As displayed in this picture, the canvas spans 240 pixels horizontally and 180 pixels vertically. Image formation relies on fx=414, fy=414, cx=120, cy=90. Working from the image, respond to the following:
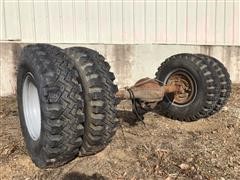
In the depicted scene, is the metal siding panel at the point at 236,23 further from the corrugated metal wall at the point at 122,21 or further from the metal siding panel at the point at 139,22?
the metal siding panel at the point at 139,22

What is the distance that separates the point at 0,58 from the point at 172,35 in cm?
377

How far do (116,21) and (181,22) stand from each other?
4.98ft

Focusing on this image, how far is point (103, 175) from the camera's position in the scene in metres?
4.23

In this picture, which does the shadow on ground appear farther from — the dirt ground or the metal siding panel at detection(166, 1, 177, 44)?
the metal siding panel at detection(166, 1, 177, 44)

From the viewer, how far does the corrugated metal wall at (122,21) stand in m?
8.47

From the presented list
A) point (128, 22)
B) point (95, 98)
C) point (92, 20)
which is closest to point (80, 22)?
point (92, 20)

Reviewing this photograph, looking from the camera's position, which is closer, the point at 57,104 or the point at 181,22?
the point at 57,104

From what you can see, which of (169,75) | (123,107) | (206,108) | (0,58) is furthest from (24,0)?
(206,108)

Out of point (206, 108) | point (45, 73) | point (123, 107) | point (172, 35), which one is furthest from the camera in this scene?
point (172, 35)

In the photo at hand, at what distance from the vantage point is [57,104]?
3.63 metres

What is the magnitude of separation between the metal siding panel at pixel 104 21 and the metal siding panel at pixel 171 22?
4.50 feet

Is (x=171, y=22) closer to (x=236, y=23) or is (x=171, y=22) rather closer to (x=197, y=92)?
(x=236, y=23)

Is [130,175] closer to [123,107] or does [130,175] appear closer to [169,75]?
[169,75]

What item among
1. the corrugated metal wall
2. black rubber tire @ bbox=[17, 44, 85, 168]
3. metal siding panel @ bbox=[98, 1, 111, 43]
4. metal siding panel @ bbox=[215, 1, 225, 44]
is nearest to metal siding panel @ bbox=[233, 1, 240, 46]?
the corrugated metal wall
